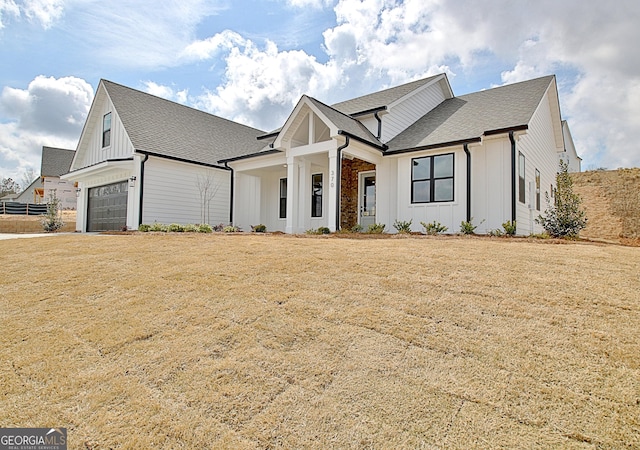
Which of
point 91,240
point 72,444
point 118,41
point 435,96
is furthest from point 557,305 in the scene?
point 118,41

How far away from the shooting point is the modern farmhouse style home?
1162cm

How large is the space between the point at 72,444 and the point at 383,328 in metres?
2.68

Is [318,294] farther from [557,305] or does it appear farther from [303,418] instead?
[557,305]

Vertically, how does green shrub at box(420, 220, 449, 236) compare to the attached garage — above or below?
below

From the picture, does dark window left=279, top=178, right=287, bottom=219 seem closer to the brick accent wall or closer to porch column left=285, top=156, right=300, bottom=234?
porch column left=285, top=156, right=300, bottom=234

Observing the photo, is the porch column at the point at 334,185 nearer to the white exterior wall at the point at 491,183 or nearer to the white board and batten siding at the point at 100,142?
the white exterior wall at the point at 491,183

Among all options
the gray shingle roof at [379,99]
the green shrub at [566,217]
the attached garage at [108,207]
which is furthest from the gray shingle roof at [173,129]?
the green shrub at [566,217]

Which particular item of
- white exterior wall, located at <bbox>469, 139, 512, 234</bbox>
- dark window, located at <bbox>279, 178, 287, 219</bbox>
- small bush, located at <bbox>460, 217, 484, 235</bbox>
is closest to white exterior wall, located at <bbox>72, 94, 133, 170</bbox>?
dark window, located at <bbox>279, 178, 287, 219</bbox>

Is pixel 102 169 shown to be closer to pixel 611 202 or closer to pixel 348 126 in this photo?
pixel 348 126

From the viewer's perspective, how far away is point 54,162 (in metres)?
37.1

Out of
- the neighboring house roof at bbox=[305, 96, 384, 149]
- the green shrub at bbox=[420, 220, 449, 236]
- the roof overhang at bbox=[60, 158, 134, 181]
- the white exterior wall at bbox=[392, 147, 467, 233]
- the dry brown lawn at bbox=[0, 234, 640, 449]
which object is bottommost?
the dry brown lawn at bbox=[0, 234, 640, 449]

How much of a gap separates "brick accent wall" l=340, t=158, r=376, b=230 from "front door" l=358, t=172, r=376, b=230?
7.2 inches

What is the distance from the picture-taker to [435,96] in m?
16.3

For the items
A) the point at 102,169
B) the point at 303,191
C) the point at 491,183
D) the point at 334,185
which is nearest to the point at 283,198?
the point at 303,191
